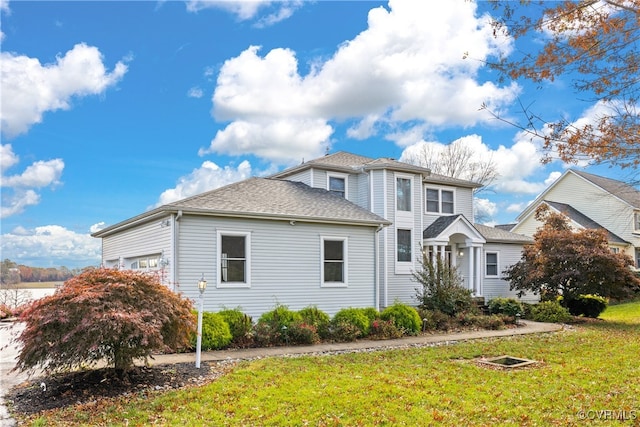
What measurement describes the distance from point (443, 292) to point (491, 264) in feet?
25.4

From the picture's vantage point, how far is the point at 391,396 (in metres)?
6.85

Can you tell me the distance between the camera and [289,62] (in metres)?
16.3

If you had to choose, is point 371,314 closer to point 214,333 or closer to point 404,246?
point 214,333

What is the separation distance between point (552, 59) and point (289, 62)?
10911 millimetres

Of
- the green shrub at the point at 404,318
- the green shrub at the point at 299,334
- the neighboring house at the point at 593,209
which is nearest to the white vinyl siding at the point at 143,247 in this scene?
the green shrub at the point at 299,334

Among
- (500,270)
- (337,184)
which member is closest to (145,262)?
(337,184)

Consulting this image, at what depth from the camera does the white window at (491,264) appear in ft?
75.5


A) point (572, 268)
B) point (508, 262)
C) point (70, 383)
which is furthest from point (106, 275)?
point (508, 262)

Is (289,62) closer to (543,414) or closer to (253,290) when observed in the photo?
(253,290)

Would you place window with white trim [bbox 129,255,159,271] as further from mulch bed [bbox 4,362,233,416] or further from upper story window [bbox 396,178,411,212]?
upper story window [bbox 396,178,411,212]

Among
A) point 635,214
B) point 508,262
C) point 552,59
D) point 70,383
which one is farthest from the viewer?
point 635,214

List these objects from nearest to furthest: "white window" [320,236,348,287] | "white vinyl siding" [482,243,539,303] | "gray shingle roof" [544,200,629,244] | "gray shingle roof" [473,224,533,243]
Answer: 1. "white window" [320,236,348,287]
2. "white vinyl siding" [482,243,539,303]
3. "gray shingle roof" [473,224,533,243]
4. "gray shingle roof" [544,200,629,244]

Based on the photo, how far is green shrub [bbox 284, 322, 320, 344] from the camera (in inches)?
479

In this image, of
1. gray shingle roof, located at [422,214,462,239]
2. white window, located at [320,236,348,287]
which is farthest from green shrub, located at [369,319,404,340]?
gray shingle roof, located at [422,214,462,239]
